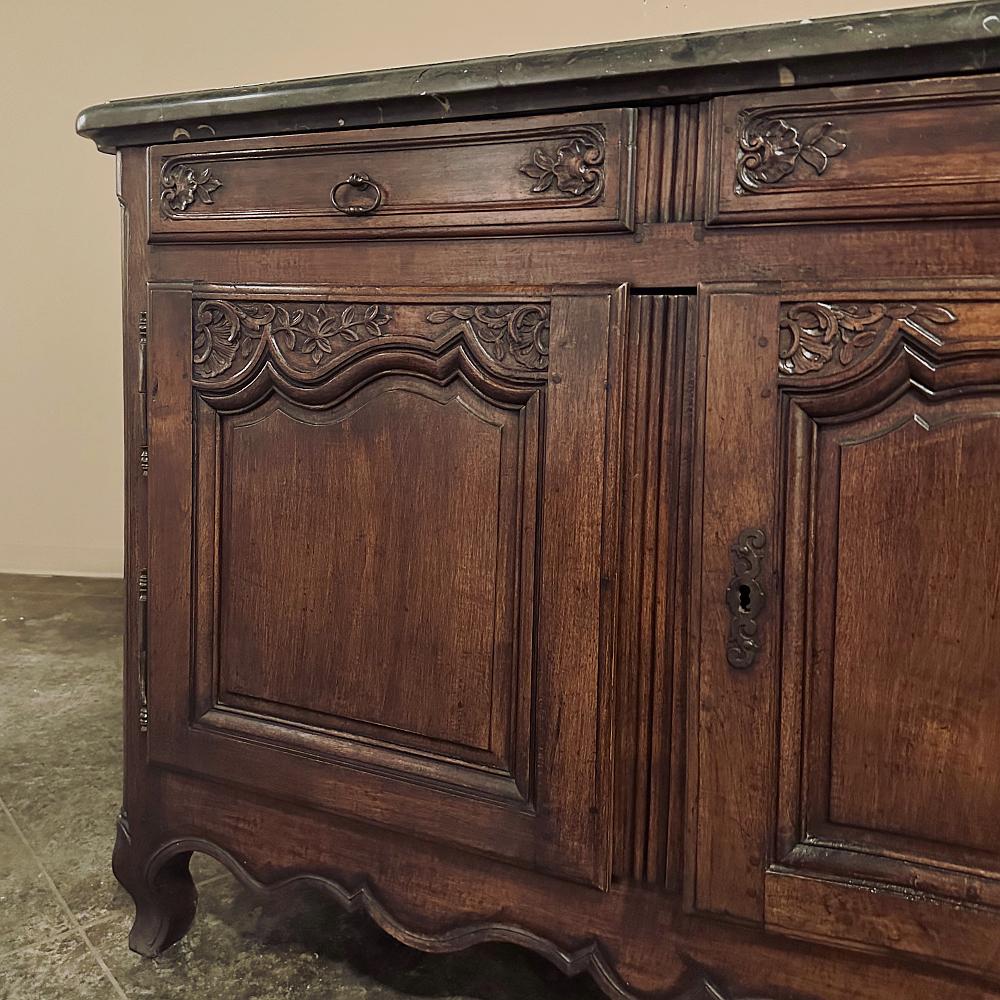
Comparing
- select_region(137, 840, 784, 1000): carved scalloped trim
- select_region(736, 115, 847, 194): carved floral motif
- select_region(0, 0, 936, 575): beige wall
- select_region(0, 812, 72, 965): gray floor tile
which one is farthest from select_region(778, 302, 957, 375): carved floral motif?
select_region(0, 0, 936, 575): beige wall

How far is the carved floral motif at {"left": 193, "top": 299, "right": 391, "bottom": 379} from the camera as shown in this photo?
111 cm

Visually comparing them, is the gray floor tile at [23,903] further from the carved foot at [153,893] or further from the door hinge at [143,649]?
the door hinge at [143,649]

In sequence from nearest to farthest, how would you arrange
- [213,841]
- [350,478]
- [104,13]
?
[350,478]
[213,841]
[104,13]

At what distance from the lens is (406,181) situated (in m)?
1.07

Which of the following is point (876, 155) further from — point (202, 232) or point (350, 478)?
point (202, 232)

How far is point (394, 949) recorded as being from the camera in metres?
1.38

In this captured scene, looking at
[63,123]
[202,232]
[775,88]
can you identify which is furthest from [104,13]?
[775,88]

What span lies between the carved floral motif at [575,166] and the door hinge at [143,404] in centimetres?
50

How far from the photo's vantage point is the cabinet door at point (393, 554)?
40.1 inches

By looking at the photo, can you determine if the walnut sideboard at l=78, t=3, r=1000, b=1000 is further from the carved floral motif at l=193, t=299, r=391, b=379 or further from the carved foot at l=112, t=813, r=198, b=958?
the carved foot at l=112, t=813, r=198, b=958

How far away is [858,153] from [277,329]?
600 millimetres

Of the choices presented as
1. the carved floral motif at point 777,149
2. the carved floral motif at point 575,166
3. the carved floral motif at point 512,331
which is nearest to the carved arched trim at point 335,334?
the carved floral motif at point 512,331

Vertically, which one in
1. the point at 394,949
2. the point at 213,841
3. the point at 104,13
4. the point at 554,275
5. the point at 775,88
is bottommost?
the point at 394,949

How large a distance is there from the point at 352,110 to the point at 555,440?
39 cm
